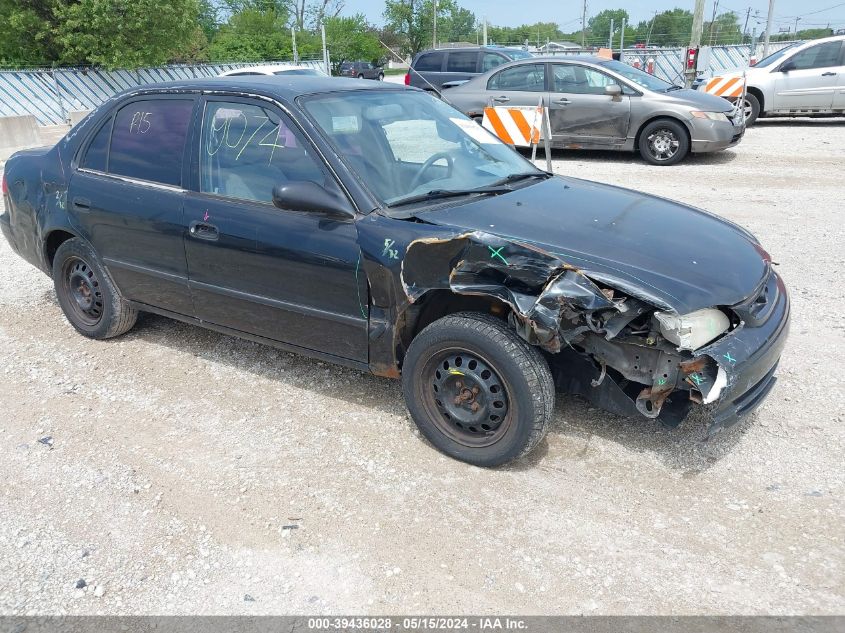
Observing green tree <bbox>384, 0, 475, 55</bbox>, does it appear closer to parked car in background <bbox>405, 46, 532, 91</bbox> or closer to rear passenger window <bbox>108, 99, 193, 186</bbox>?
parked car in background <bbox>405, 46, 532, 91</bbox>

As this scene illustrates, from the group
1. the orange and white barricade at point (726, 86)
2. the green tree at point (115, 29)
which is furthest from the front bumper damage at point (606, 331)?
the green tree at point (115, 29)

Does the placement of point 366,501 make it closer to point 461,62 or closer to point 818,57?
point 818,57

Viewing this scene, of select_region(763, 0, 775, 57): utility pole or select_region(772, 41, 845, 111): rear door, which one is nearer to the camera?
select_region(772, 41, 845, 111): rear door

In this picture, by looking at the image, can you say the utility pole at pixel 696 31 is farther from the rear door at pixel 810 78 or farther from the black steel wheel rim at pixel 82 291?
the black steel wheel rim at pixel 82 291

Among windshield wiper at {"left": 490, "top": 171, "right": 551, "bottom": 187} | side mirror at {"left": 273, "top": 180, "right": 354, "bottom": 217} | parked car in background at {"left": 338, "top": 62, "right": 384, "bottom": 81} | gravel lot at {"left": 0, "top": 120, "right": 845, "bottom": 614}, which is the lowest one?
gravel lot at {"left": 0, "top": 120, "right": 845, "bottom": 614}

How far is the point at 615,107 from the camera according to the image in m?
11.1

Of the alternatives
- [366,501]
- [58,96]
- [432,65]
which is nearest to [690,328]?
[366,501]

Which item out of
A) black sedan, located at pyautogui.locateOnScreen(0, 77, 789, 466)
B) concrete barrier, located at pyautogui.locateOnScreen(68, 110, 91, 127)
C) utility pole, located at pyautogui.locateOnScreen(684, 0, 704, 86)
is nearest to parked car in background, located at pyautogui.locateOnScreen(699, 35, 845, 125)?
utility pole, located at pyautogui.locateOnScreen(684, 0, 704, 86)

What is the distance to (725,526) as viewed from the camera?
2992mm

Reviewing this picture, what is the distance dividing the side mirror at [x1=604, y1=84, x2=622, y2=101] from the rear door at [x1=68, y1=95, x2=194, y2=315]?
27.3 ft

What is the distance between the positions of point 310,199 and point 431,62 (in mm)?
14469

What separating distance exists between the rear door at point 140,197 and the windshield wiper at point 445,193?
140cm

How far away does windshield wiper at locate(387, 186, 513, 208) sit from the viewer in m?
3.60

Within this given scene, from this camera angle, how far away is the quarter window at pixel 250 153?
147 inches
